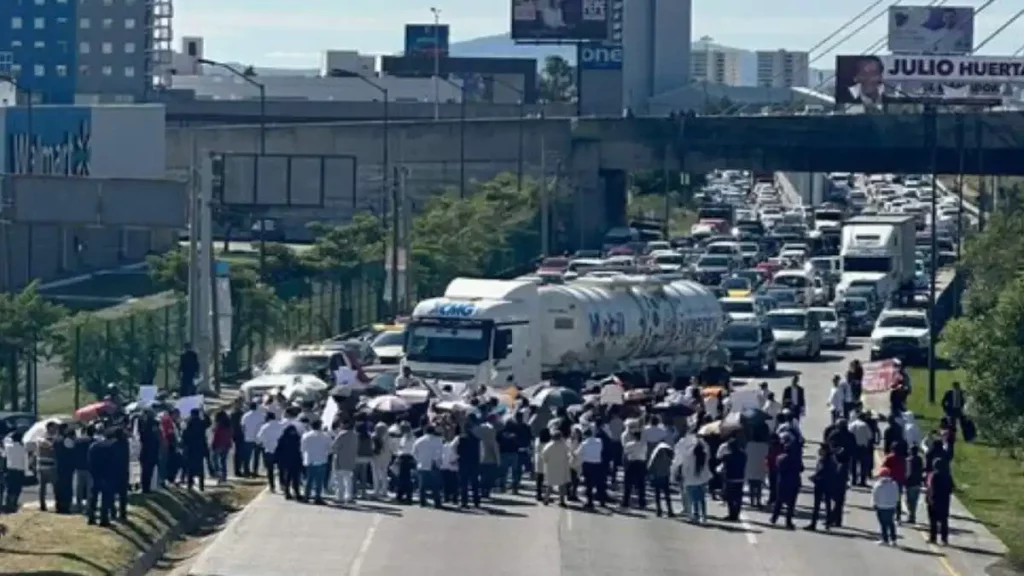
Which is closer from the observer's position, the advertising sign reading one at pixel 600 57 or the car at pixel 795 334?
the car at pixel 795 334

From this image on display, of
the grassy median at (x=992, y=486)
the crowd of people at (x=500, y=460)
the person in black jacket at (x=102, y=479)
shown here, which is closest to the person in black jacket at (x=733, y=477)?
the crowd of people at (x=500, y=460)

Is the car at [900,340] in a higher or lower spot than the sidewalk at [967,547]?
higher

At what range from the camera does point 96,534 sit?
105 ft

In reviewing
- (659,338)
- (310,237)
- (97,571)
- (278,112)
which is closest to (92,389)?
(659,338)

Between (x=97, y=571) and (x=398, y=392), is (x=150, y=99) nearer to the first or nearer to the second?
(x=398, y=392)

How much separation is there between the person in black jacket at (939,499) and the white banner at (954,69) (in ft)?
278

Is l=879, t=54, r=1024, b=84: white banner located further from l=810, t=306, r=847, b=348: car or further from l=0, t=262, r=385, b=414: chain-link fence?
l=0, t=262, r=385, b=414: chain-link fence

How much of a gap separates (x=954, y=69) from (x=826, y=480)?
86681 millimetres

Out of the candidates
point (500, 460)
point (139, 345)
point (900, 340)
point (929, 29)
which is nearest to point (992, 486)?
point (500, 460)

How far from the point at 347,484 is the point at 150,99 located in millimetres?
128392

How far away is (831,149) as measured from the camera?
359 ft

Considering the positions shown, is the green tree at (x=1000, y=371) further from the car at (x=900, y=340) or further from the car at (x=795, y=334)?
the car at (x=795, y=334)

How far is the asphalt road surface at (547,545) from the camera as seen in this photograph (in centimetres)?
3173

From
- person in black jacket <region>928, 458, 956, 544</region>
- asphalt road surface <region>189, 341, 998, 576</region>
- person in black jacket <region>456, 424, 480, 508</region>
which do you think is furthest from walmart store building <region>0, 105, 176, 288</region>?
person in black jacket <region>928, 458, 956, 544</region>
